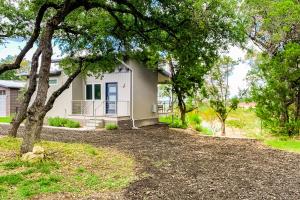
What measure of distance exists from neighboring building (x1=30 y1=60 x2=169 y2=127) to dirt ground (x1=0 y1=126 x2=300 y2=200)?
25.1ft

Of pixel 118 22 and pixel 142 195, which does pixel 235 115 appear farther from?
pixel 142 195

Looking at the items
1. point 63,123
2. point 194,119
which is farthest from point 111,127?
point 194,119

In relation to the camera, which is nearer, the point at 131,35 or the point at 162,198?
the point at 162,198

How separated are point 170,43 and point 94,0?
10.6 ft

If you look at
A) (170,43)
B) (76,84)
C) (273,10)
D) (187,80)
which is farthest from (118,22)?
(76,84)

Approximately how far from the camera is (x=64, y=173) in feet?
23.3

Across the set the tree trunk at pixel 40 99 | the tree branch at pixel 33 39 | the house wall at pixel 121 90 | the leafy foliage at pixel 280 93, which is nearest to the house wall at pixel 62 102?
the house wall at pixel 121 90

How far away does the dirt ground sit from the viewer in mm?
5828

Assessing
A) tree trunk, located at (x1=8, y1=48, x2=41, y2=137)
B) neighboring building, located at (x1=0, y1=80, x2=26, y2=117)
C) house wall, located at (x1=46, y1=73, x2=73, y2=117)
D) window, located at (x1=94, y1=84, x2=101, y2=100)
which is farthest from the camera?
neighboring building, located at (x1=0, y1=80, x2=26, y2=117)

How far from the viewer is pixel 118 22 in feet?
37.7

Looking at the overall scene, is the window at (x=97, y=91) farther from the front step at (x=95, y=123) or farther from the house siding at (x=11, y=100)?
the house siding at (x=11, y=100)

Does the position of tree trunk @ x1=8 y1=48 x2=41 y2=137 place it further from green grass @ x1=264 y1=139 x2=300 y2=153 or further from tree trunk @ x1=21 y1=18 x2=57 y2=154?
green grass @ x1=264 y1=139 x2=300 y2=153

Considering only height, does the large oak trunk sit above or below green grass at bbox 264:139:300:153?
above

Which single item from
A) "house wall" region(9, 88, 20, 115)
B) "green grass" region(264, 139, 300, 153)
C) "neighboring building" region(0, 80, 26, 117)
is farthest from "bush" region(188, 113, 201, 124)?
"house wall" region(9, 88, 20, 115)
